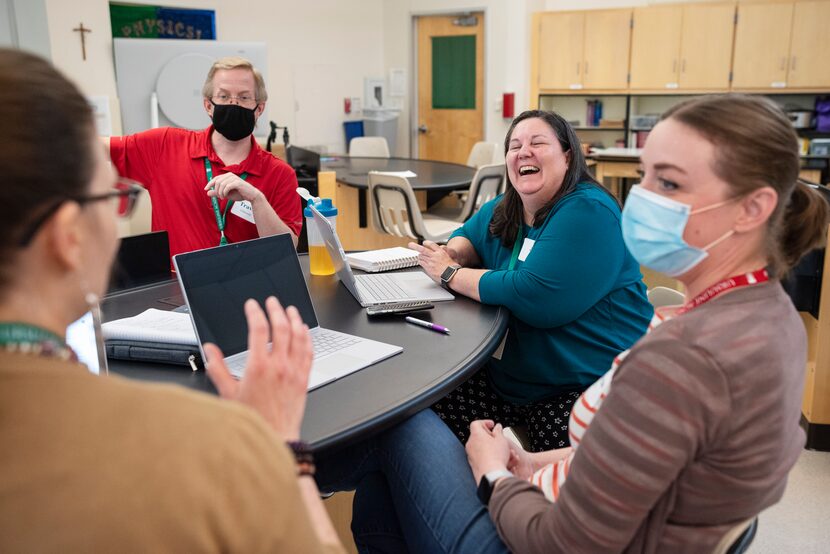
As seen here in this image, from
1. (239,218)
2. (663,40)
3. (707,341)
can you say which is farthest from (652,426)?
(663,40)

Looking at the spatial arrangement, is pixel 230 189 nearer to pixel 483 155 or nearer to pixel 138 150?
pixel 138 150

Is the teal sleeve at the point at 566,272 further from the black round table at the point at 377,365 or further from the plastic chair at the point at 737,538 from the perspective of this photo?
the plastic chair at the point at 737,538

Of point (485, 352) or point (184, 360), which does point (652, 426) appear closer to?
point (485, 352)

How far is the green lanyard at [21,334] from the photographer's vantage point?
645 millimetres

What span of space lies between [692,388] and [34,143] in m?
0.80

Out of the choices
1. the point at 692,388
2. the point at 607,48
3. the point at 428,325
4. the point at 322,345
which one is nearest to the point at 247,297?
the point at 322,345

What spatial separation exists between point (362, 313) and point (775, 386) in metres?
0.99

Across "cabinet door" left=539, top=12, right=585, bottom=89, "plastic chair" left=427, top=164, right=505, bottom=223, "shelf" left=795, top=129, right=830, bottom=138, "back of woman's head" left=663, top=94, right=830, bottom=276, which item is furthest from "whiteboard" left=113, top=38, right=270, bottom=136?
"shelf" left=795, top=129, right=830, bottom=138

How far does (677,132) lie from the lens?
1092 mm

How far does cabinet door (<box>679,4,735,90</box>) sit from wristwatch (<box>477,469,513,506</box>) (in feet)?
21.3

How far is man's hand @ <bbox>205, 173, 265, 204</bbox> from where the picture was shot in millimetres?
2023

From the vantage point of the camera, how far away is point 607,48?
702cm

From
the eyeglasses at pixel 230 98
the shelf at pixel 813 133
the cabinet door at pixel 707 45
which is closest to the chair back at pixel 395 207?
the eyeglasses at pixel 230 98

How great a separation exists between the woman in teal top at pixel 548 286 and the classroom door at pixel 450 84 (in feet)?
19.6
